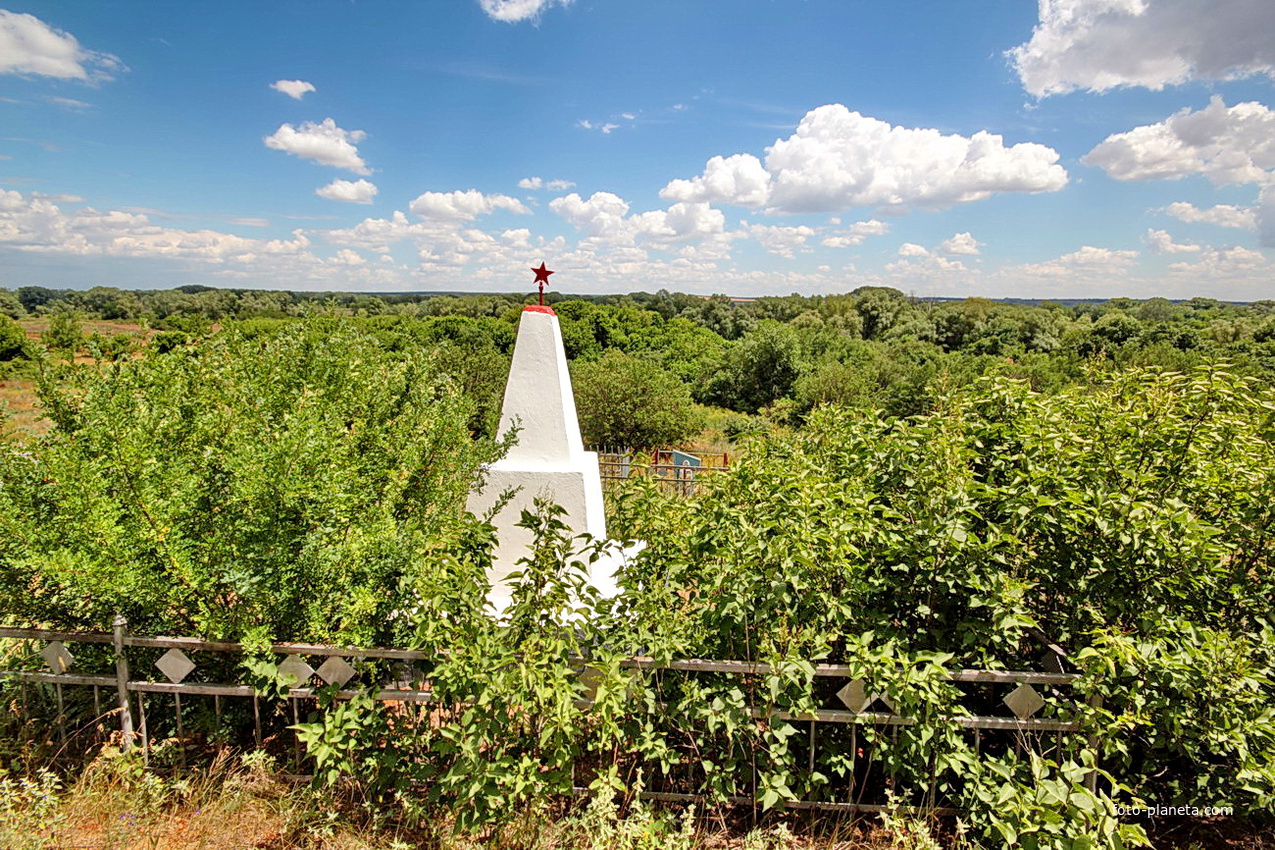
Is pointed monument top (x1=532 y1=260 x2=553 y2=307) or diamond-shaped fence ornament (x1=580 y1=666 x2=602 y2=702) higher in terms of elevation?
pointed monument top (x1=532 y1=260 x2=553 y2=307)

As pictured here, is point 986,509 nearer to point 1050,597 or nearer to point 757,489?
point 1050,597

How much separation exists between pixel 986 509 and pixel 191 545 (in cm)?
379

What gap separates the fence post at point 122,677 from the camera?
2.90 metres

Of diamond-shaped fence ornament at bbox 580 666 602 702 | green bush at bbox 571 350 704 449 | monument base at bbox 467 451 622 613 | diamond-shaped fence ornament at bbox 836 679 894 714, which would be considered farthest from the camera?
green bush at bbox 571 350 704 449

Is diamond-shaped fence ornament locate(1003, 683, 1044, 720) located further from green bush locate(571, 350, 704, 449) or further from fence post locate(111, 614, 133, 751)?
green bush locate(571, 350, 704, 449)

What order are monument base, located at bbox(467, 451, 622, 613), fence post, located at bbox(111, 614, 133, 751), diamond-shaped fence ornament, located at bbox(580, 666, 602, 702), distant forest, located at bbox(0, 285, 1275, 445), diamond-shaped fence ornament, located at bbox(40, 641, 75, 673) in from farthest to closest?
monument base, located at bbox(467, 451, 622, 613)
distant forest, located at bbox(0, 285, 1275, 445)
diamond-shaped fence ornament, located at bbox(40, 641, 75, 673)
fence post, located at bbox(111, 614, 133, 751)
diamond-shaped fence ornament, located at bbox(580, 666, 602, 702)

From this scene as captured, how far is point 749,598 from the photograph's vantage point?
2.67 m

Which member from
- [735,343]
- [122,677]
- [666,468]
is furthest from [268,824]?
[735,343]

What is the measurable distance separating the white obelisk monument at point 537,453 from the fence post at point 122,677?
8.58 ft

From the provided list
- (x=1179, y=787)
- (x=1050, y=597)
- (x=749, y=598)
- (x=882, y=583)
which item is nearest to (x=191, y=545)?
(x=749, y=598)

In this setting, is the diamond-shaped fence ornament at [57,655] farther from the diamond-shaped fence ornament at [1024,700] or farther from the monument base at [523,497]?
the diamond-shaped fence ornament at [1024,700]

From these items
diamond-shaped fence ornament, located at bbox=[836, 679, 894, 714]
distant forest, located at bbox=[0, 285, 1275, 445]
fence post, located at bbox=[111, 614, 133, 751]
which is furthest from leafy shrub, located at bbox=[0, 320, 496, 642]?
diamond-shaped fence ornament, located at bbox=[836, 679, 894, 714]

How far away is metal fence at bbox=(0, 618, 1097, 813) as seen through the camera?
271cm

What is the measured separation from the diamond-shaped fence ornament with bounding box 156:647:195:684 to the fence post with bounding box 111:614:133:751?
0.20 m
